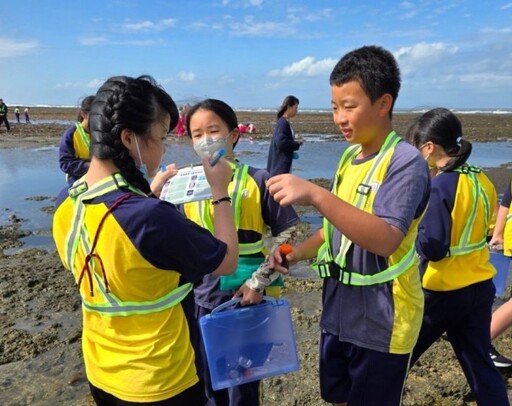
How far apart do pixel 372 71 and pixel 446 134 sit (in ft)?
3.71

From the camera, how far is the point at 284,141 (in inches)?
327

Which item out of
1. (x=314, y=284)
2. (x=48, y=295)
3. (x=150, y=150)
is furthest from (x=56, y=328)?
(x=150, y=150)

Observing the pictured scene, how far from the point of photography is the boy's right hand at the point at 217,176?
1913 mm

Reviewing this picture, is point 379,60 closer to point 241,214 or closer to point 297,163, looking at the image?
point 241,214

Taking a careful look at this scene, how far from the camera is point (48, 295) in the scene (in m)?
5.58

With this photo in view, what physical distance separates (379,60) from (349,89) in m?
0.18

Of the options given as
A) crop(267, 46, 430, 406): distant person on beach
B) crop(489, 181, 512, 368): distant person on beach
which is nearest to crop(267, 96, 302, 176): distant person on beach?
crop(489, 181, 512, 368): distant person on beach

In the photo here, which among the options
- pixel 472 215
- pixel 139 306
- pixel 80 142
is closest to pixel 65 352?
pixel 80 142

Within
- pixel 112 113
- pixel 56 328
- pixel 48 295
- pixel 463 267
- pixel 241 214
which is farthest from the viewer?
pixel 48 295

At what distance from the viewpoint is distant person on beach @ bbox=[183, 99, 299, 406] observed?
264 centimetres

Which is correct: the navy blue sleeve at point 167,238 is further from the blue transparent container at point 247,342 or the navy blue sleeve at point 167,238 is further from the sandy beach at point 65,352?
the sandy beach at point 65,352

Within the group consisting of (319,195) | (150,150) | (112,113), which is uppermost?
(112,113)

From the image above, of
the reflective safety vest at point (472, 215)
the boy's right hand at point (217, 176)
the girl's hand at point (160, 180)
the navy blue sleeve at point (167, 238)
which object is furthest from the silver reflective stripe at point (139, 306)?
the reflective safety vest at point (472, 215)

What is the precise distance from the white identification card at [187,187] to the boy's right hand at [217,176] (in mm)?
133
